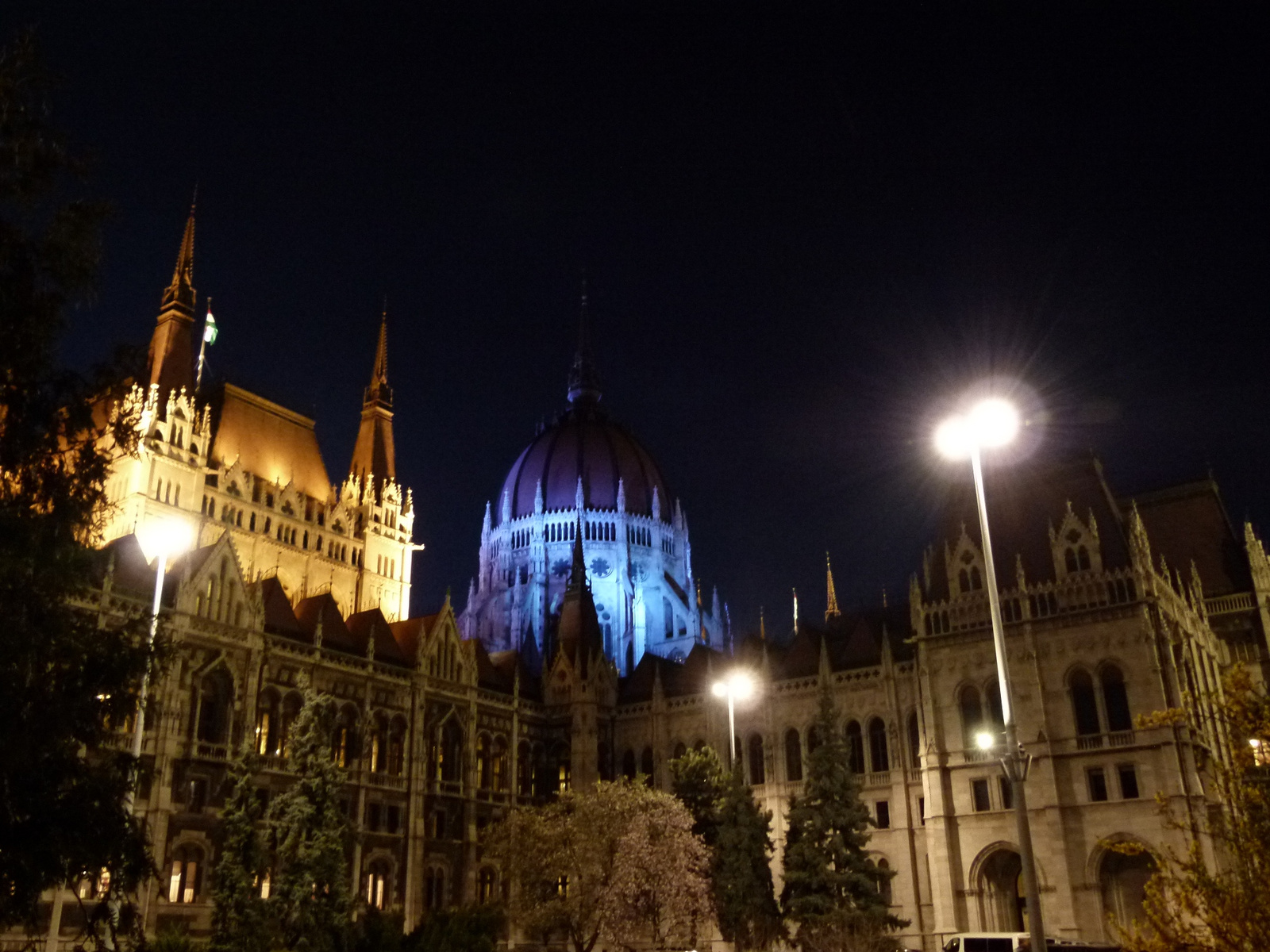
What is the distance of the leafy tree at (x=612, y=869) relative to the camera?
1624 inches

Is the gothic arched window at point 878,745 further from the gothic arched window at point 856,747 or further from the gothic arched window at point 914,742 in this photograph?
the gothic arched window at point 914,742

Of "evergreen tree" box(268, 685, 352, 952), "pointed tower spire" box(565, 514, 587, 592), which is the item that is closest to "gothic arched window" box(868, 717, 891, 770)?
"pointed tower spire" box(565, 514, 587, 592)

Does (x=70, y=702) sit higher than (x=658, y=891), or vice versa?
(x=70, y=702)

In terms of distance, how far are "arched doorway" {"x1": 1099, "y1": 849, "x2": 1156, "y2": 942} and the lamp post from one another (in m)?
27.6

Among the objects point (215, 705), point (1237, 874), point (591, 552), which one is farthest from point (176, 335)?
point (1237, 874)

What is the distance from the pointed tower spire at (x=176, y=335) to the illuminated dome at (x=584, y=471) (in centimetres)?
3385

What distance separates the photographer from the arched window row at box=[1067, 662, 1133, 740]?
159 ft

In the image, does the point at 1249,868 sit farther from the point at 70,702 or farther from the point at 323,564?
the point at 323,564

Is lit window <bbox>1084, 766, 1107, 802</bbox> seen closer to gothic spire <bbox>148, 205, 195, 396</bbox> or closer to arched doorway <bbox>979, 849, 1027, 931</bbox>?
arched doorway <bbox>979, 849, 1027, 931</bbox>

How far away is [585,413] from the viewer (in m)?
100

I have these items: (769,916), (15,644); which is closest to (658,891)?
(769,916)

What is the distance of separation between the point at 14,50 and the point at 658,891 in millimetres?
33901

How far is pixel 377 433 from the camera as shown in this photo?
3041 inches

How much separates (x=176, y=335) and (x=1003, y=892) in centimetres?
5103
